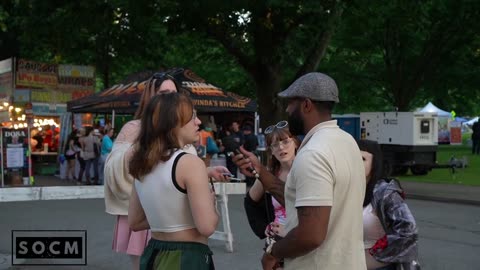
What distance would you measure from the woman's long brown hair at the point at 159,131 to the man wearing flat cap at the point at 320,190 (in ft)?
1.62

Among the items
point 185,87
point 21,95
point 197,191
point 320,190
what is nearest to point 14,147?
point 185,87

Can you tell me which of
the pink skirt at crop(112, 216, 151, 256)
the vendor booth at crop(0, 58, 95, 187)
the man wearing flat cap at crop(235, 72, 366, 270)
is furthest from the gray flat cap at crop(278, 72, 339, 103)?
the vendor booth at crop(0, 58, 95, 187)

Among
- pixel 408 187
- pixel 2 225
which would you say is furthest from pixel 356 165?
pixel 408 187

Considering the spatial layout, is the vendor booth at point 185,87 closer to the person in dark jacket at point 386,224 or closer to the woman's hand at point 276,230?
the person in dark jacket at point 386,224

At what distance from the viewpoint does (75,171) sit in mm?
20656

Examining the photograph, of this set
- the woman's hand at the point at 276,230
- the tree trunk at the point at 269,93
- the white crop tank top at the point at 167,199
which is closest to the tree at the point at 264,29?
the tree trunk at the point at 269,93

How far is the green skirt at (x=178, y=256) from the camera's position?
2904mm

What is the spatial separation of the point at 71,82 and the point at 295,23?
9177 millimetres

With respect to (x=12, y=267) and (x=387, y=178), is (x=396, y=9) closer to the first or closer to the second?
(x=12, y=267)

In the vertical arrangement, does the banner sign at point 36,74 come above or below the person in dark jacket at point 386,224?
above

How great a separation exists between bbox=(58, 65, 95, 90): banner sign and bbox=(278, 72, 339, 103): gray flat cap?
22076 mm

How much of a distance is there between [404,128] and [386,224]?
1859cm

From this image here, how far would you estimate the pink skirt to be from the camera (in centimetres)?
393

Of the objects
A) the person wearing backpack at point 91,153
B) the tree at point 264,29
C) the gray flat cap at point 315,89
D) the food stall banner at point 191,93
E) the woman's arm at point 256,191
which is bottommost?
the person wearing backpack at point 91,153
